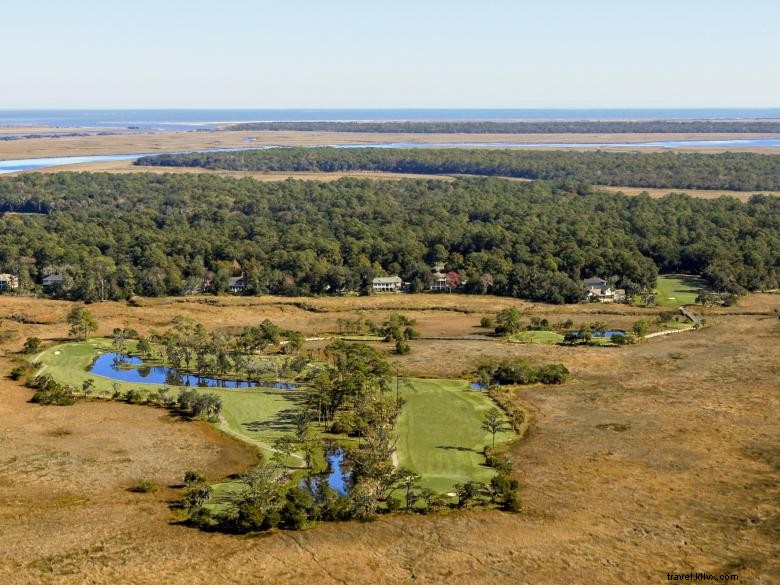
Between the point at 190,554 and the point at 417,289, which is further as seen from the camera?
the point at 417,289

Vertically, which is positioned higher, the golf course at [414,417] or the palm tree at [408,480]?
the palm tree at [408,480]

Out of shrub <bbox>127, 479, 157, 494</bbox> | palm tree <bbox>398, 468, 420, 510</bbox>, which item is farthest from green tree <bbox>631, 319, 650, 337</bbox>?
shrub <bbox>127, 479, 157, 494</bbox>

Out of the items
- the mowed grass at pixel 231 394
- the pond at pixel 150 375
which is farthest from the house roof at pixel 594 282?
the mowed grass at pixel 231 394

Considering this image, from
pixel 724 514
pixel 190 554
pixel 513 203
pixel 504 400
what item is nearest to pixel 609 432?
pixel 504 400

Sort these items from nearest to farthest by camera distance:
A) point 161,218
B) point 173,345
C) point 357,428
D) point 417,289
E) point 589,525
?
point 589,525 → point 357,428 → point 173,345 → point 417,289 → point 161,218

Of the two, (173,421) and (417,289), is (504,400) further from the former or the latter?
(417,289)

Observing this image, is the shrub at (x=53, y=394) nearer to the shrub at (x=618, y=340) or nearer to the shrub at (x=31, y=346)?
the shrub at (x=31, y=346)
